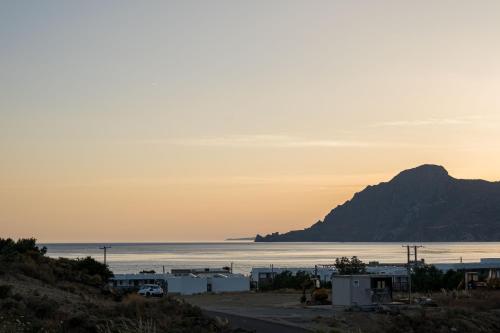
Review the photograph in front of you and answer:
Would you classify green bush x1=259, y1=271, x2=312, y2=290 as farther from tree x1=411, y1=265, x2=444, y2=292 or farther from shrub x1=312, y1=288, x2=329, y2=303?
shrub x1=312, y1=288, x2=329, y2=303

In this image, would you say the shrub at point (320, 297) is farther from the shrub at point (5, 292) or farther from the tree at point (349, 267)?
the shrub at point (5, 292)

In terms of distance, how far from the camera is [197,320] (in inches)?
1197

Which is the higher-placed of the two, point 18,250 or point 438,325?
point 18,250

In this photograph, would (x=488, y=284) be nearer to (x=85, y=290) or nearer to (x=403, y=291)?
(x=403, y=291)

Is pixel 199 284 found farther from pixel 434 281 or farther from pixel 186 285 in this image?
pixel 434 281

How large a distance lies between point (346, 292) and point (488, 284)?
18.5 m

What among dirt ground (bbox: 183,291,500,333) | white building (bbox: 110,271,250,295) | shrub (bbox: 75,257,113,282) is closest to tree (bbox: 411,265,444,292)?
dirt ground (bbox: 183,291,500,333)

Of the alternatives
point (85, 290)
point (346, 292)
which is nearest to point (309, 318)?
point (346, 292)

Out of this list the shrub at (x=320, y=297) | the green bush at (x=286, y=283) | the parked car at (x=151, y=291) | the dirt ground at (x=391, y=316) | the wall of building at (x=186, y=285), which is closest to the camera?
the dirt ground at (x=391, y=316)

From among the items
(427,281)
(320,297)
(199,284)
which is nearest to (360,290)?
(320,297)

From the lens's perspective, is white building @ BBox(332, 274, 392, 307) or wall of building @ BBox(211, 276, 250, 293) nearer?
white building @ BBox(332, 274, 392, 307)

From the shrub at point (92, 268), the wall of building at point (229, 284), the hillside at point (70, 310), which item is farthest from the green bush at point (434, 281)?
the hillside at point (70, 310)

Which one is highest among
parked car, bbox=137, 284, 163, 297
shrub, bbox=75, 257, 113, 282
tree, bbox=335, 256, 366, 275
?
shrub, bbox=75, 257, 113, 282

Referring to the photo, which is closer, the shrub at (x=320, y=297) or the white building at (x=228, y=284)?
the shrub at (x=320, y=297)
